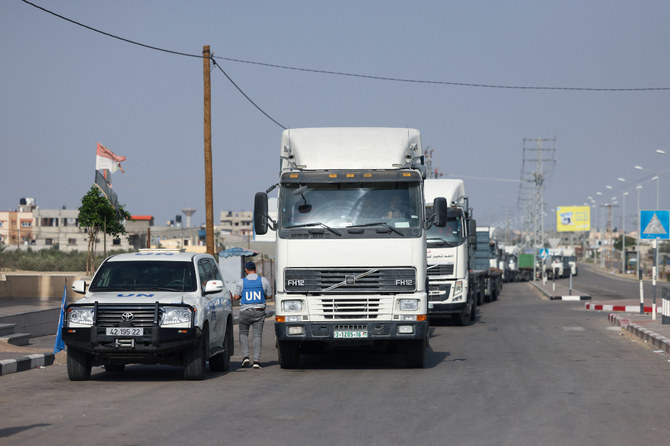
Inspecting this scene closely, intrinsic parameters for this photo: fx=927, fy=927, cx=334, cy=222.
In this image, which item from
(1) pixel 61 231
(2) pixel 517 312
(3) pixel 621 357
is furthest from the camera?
(1) pixel 61 231

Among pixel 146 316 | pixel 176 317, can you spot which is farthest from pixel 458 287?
pixel 146 316

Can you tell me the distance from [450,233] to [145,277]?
38.7ft

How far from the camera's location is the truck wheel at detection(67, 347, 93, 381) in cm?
1315

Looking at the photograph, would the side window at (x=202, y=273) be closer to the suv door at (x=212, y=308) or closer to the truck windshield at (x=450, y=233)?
the suv door at (x=212, y=308)

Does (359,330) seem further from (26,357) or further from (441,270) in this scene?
(441,270)

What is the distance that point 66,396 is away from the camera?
1145 cm

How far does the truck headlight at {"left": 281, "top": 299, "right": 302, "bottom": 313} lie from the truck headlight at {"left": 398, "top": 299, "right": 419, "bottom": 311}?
1.55m

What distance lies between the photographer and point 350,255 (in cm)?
1402

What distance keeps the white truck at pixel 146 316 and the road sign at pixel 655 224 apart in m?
16.0

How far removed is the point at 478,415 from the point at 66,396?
16.7 ft

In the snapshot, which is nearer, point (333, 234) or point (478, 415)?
point (478, 415)

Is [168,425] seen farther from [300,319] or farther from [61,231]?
[61,231]

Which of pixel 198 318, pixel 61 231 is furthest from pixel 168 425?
pixel 61 231

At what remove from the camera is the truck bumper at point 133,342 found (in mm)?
12695
